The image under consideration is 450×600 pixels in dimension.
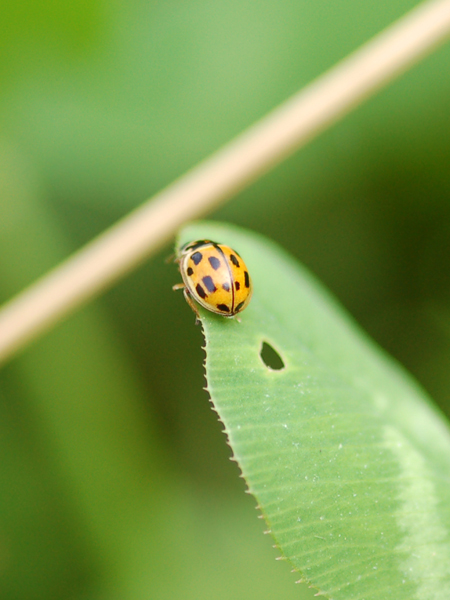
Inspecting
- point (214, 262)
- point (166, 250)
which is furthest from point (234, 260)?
point (166, 250)

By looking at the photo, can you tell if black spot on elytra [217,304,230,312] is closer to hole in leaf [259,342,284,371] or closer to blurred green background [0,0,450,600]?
hole in leaf [259,342,284,371]

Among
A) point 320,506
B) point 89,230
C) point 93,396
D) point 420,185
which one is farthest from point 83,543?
point 420,185

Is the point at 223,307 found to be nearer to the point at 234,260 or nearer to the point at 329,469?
the point at 234,260

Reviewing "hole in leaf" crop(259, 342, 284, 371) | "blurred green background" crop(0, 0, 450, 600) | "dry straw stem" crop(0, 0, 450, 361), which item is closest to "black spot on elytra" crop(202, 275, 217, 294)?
"hole in leaf" crop(259, 342, 284, 371)

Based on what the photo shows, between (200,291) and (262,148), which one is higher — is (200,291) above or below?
below

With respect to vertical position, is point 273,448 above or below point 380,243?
below

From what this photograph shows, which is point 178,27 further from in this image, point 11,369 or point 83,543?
point 83,543

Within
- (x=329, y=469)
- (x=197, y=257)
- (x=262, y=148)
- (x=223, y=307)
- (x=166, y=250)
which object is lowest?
(x=329, y=469)

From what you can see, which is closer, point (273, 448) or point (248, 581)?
point (273, 448)
